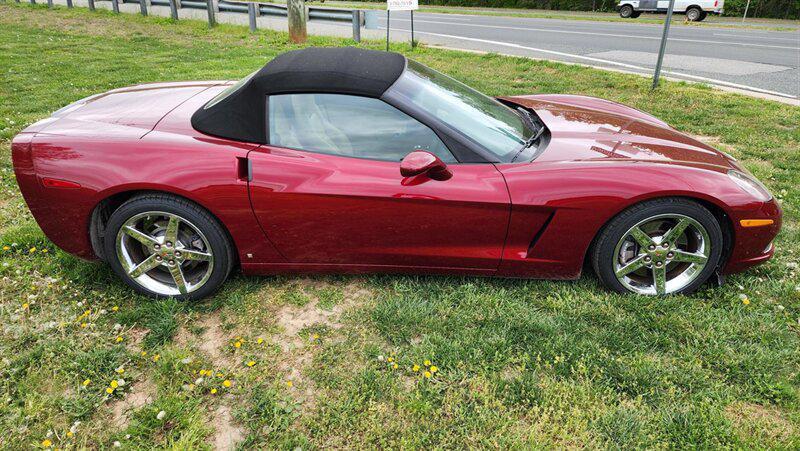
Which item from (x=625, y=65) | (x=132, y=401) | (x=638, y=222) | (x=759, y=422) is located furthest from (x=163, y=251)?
(x=625, y=65)

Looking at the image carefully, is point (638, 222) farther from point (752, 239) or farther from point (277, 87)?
point (277, 87)

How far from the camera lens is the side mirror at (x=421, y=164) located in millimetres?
2547

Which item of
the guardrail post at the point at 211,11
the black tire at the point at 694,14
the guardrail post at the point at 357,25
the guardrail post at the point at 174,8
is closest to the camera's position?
the guardrail post at the point at 357,25

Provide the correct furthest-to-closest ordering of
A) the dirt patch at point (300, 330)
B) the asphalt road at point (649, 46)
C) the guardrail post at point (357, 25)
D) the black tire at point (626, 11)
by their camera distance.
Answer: the black tire at point (626, 11) → the guardrail post at point (357, 25) → the asphalt road at point (649, 46) → the dirt patch at point (300, 330)

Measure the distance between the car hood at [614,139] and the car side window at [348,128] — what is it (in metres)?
0.70

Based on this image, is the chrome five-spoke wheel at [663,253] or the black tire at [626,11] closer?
the chrome five-spoke wheel at [663,253]

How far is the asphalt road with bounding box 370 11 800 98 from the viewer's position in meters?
8.51


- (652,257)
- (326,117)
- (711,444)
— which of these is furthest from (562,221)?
(326,117)

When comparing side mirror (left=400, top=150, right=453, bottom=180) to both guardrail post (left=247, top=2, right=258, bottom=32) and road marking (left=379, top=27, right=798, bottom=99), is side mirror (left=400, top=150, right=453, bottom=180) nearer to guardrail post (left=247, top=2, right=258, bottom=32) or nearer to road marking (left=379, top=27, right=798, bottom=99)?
road marking (left=379, top=27, right=798, bottom=99)

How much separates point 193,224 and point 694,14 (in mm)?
21319

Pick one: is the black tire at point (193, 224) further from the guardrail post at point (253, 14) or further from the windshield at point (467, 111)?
the guardrail post at point (253, 14)

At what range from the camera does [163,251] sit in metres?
2.87

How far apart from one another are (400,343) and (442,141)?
3.46 feet

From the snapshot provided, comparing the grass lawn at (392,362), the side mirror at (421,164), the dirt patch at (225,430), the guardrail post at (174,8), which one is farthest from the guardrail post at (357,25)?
the dirt patch at (225,430)
